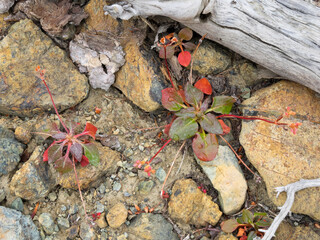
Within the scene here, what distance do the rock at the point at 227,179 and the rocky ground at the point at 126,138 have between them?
0.01 m

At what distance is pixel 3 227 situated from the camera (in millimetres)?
2967

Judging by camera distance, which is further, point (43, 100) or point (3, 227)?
point (43, 100)

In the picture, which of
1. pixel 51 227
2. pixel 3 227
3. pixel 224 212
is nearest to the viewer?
pixel 3 227

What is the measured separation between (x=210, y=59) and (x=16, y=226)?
9.57 ft

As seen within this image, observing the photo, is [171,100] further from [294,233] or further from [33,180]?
[294,233]

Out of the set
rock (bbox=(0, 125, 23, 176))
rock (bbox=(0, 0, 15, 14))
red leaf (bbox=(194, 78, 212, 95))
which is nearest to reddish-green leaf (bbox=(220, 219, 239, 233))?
red leaf (bbox=(194, 78, 212, 95))

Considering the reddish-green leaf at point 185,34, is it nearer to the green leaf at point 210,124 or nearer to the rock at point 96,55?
the rock at point 96,55

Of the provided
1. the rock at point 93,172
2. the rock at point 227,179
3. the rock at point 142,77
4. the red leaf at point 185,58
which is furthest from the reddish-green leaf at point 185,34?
the rock at point 93,172

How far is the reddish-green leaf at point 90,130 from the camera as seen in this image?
338 cm

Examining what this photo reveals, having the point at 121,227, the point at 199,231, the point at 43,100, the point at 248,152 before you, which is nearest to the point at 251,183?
the point at 248,152

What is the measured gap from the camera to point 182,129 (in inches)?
134

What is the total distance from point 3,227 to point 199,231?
6.71ft

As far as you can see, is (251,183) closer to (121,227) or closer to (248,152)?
(248,152)

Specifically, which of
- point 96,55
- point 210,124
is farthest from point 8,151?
point 210,124
